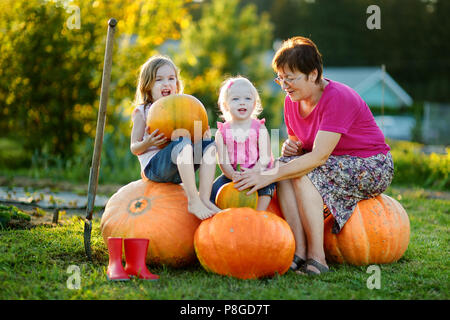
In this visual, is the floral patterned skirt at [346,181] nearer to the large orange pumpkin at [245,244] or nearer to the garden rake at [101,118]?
the large orange pumpkin at [245,244]

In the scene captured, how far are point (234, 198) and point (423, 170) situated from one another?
16.4ft

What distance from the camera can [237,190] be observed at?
3092 mm

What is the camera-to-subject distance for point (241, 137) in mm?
3324

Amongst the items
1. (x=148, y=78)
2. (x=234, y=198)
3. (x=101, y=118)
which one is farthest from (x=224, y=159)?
(x=148, y=78)

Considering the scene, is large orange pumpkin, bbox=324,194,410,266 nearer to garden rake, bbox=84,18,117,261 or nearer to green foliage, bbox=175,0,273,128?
garden rake, bbox=84,18,117,261

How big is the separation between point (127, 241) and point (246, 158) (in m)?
0.97

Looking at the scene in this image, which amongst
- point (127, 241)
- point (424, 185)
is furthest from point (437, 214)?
point (127, 241)

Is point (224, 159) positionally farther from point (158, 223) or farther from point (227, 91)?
point (158, 223)

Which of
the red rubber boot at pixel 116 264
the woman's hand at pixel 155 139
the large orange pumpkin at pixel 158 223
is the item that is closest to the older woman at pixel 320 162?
the large orange pumpkin at pixel 158 223

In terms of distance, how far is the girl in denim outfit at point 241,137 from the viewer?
3.29 m

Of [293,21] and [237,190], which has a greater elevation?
[293,21]

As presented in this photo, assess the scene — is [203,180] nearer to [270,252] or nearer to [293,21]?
[270,252]

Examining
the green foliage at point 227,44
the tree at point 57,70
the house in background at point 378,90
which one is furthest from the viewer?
the house in background at point 378,90

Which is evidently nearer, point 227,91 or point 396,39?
point 227,91
